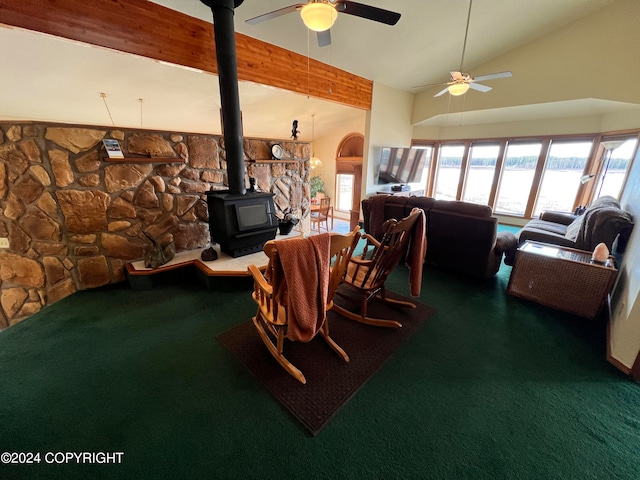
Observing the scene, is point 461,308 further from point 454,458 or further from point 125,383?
point 125,383

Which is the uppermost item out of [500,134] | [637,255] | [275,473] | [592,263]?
[500,134]

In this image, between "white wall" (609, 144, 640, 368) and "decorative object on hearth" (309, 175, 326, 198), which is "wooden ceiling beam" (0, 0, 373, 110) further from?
"white wall" (609, 144, 640, 368)

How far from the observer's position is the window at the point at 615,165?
4111 mm

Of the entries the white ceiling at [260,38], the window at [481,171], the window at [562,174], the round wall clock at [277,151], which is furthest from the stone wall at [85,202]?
the window at [562,174]

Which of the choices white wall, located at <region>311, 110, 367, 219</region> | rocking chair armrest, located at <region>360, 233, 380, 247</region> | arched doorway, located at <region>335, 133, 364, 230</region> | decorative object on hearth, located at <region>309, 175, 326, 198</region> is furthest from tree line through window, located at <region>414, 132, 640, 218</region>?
rocking chair armrest, located at <region>360, 233, 380, 247</region>

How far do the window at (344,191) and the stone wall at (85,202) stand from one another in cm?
471

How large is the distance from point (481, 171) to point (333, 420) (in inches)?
279

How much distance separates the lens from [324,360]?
1.84 meters

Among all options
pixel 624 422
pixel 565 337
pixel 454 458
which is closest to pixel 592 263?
pixel 565 337

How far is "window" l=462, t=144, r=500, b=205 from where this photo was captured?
6281mm

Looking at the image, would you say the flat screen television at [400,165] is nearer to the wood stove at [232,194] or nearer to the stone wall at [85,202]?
the wood stove at [232,194]

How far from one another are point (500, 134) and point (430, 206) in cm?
447

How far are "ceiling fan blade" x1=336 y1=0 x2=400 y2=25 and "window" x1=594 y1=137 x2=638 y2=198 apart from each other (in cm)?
444

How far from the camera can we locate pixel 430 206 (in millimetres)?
3203
